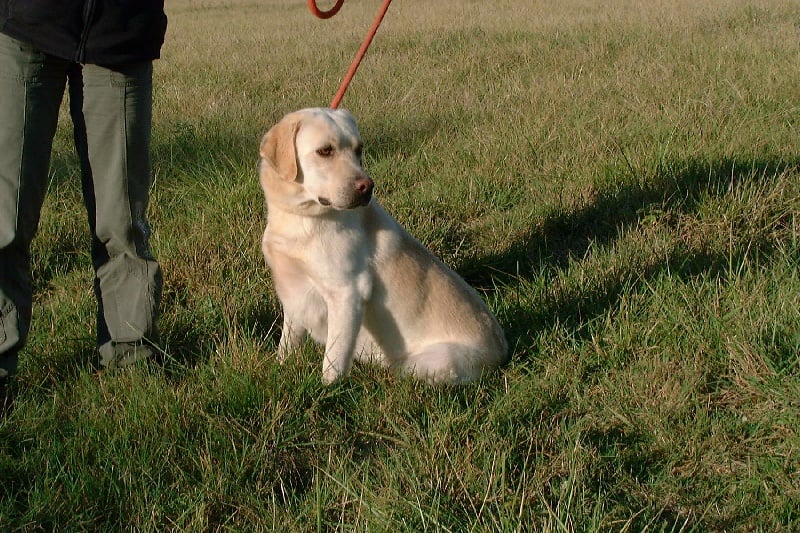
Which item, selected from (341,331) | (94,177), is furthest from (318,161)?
(94,177)

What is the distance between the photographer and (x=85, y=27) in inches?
112

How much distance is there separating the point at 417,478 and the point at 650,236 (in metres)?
2.52

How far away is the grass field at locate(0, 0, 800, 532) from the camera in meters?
2.39

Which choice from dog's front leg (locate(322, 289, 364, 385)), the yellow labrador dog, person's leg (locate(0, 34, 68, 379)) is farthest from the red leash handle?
dog's front leg (locate(322, 289, 364, 385))

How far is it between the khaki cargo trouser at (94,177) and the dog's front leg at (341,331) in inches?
30.7

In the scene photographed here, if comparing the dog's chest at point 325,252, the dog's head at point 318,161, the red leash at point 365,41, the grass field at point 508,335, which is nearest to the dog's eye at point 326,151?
the dog's head at point 318,161

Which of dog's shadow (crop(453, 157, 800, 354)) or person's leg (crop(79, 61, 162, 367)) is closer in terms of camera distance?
person's leg (crop(79, 61, 162, 367))

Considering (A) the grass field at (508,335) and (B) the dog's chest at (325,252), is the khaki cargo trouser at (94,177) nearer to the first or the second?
(A) the grass field at (508,335)

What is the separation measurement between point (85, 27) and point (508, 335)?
2.22m

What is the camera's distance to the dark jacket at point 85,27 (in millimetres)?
2777

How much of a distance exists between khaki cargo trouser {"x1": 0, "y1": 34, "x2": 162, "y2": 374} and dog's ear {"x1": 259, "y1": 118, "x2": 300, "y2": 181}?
1.64 ft

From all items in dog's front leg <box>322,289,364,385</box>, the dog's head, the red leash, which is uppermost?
the red leash

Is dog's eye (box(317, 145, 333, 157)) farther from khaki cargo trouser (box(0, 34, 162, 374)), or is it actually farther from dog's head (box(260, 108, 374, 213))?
khaki cargo trouser (box(0, 34, 162, 374))

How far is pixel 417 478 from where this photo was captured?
236 centimetres
